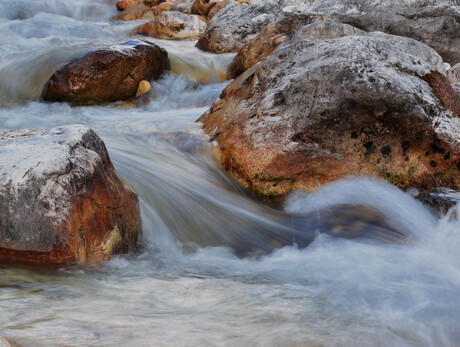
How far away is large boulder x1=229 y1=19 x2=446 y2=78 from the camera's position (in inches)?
295

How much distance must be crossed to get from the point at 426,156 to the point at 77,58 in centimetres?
553

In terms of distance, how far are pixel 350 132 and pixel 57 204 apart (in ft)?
9.45

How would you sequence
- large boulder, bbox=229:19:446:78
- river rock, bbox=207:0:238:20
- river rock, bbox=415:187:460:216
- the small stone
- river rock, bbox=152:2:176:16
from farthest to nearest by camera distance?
river rock, bbox=152:2:176:16, river rock, bbox=207:0:238:20, the small stone, large boulder, bbox=229:19:446:78, river rock, bbox=415:187:460:216

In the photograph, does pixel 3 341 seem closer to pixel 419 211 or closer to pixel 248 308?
pixel 248 308

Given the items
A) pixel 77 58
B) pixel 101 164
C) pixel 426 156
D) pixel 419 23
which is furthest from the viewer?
pixel 419 23

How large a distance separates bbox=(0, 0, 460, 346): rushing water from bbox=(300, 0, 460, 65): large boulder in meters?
6.13

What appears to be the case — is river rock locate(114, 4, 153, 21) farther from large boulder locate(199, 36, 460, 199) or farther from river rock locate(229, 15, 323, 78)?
large boulder locate(199, 36, 460, 199)

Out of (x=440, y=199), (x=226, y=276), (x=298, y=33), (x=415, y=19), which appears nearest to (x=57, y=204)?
(x=226, y=276)

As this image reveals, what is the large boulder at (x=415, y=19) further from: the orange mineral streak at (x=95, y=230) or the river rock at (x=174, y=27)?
the orange mineral streak at (x=95, y=230)

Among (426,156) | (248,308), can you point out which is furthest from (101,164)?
(426,156)

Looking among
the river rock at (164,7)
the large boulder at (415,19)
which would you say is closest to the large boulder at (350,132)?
the large boulder at (415,19)

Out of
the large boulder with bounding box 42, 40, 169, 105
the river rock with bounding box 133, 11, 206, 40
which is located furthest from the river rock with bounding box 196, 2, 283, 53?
the large boulder with bounding box 42, 40, 169, 105

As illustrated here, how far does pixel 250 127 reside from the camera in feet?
15.7

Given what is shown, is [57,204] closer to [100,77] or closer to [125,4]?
[100,77]
